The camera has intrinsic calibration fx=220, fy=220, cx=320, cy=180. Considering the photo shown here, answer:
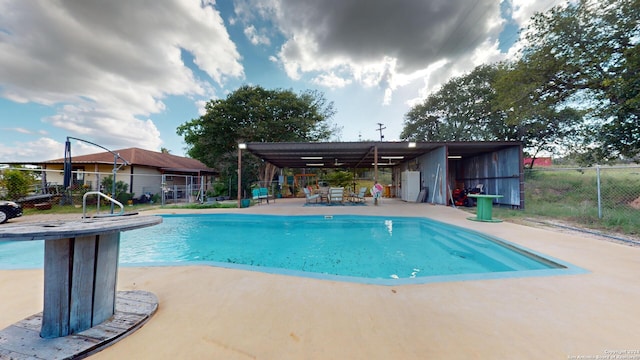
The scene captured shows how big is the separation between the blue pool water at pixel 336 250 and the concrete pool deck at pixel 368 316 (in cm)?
35

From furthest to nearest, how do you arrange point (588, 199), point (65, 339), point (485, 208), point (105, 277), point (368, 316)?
1. point (588, 199)
2. point (485, 208)
3. point (368, 316)
4. point (105, 277)
5. point (65, 339)

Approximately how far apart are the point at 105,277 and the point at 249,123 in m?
15.0

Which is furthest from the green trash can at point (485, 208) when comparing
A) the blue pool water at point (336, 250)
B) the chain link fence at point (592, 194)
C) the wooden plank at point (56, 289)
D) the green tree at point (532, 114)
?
the wooden plank at point (56, 289)

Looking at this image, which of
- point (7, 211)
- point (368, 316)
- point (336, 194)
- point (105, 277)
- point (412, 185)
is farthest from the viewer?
point (412, 185)

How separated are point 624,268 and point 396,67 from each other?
472 inches

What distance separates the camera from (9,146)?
1153 cm

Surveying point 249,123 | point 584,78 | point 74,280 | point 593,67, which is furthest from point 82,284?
point 249,123

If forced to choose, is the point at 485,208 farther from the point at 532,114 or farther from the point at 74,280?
the point at 74,280

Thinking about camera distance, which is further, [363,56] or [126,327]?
[363,56]

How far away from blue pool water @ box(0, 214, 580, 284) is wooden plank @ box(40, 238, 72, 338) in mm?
1503

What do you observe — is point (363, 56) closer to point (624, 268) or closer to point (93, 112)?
point (624, 268)

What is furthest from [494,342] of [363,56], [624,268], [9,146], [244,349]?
[9,146]

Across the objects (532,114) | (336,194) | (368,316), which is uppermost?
(532,114)

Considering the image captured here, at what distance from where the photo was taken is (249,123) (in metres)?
15.4
